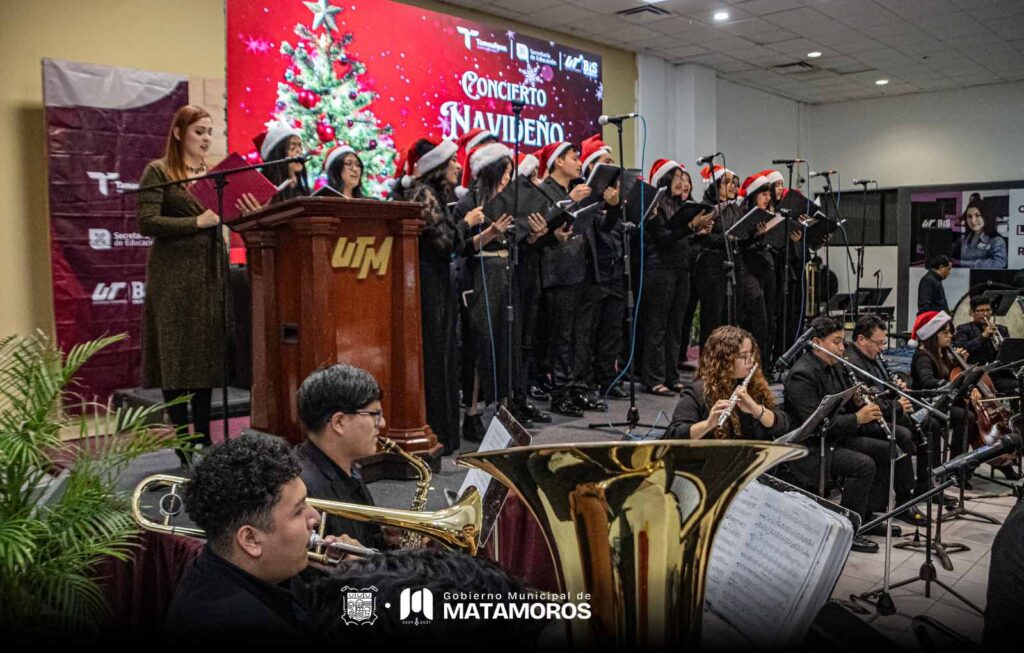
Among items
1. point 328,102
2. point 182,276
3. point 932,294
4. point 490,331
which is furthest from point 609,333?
point 932,294

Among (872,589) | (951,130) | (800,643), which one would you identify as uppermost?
(951,130)

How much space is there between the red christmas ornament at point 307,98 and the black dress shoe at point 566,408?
2953 millimetres

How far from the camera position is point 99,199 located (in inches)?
203

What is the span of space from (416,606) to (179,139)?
109 inches

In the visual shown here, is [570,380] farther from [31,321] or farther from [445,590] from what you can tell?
[445,590]

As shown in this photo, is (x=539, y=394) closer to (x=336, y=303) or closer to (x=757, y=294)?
(x=757, y=294)

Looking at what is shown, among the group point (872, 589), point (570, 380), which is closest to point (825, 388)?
point (872, 589)

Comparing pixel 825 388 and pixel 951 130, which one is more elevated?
pixel 951 130

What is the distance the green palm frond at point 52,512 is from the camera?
2.20 metres

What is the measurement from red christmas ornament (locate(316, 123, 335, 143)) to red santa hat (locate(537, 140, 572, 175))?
1.63 meters

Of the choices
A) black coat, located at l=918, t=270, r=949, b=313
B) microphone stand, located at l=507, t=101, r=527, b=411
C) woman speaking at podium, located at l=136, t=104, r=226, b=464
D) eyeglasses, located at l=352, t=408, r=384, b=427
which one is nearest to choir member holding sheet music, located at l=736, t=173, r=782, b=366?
black coat, located at l=918, t=270, r=949, b=313

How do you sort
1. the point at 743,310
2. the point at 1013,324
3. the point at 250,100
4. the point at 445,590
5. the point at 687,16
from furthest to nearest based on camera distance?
the point at 687,16, the point at 1013,324, the point at 743,310, the point at 250,100, the point at 445,590

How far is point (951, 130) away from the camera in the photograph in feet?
42.8

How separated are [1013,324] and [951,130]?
6.18 metres
